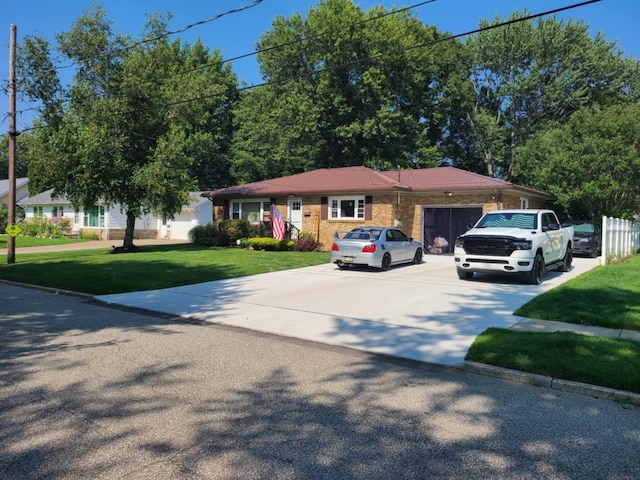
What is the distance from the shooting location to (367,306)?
32.4 ft

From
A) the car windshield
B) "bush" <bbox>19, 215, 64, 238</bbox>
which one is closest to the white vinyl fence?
the car windshield

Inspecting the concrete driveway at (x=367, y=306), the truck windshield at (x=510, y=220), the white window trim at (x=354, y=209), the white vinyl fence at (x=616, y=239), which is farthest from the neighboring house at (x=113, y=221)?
the white vinyl fence at (x=616, y=239)

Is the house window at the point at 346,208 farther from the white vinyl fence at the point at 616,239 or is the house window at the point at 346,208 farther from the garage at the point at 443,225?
the white vinyl fence at the point at 616,239

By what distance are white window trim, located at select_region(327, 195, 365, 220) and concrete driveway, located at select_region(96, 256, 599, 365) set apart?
342 inches

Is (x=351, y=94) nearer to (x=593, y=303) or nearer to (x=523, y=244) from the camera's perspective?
(x=523, y=244)

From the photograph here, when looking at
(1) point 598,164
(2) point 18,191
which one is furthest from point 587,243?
(2) point 18,191

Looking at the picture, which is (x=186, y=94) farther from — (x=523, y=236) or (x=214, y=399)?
(x=214, y=399)

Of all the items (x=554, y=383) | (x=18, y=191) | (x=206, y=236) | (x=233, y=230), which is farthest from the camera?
(x=18, y=191)

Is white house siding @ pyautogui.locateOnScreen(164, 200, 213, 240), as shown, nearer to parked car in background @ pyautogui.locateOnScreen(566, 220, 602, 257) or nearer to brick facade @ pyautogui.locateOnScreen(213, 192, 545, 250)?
brick facade @ pyautogui.locateOnScreen(213, 192, 545, 250)

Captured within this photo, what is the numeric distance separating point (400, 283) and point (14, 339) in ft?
29.7

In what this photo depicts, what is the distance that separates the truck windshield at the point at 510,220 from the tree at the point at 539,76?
76.4 feet

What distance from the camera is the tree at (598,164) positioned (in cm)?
2373

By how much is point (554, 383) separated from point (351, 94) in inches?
1423

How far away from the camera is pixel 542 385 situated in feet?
17.0
